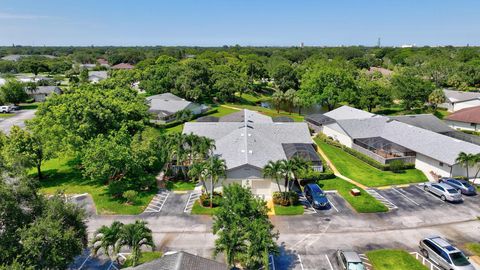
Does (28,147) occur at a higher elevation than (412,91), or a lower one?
lower

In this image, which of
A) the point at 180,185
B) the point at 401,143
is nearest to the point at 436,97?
the point at 401,143

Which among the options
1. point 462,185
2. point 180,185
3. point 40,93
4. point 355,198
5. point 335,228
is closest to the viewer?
point 335,228

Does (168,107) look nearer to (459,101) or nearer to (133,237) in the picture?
(133,237)

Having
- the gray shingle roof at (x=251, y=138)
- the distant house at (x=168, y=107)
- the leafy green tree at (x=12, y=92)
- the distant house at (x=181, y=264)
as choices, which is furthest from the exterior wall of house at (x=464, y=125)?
the leafy green tree at (x=12, y=92)

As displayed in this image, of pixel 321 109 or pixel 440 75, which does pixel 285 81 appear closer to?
pixel 321 109

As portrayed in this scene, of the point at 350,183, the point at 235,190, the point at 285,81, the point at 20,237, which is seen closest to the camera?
the point at 20,237

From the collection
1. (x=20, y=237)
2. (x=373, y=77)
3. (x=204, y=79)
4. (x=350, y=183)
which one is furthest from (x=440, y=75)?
(x=20, y=237)
